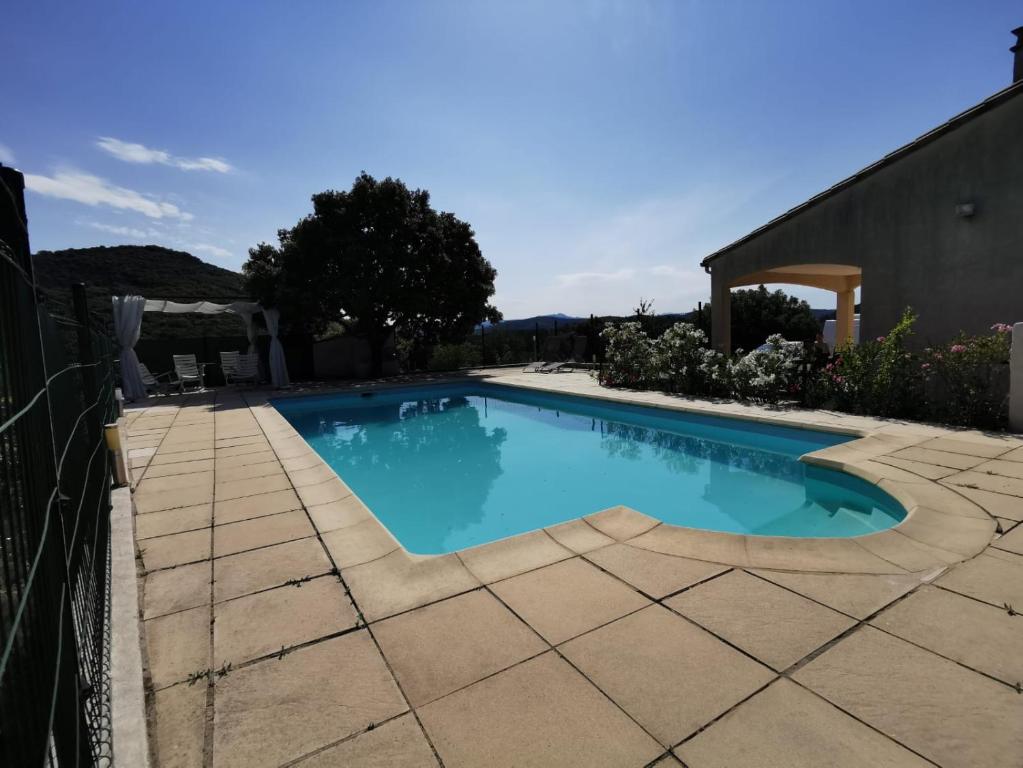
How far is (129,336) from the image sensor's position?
10172mm

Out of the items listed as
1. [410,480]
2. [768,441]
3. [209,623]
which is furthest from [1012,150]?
[209,623]

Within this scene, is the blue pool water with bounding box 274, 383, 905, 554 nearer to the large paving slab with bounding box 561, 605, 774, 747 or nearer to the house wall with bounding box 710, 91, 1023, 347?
the large paving slab with bounding box 561, 605, 774, 747

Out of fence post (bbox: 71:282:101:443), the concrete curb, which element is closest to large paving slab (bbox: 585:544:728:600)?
the concrete curb

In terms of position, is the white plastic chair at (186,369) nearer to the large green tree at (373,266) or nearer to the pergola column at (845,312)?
the large green tree at (373,266)

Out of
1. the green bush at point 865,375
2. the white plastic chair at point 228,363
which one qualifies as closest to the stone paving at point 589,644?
the green bush at point 865,375

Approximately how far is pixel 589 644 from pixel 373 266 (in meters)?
12.3

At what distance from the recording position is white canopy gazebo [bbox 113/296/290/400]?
1005 centimetres

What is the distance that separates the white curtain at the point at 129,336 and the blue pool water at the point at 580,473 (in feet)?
11.7

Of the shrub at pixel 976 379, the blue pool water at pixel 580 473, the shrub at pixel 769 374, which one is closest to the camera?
the blue pool water at pixel 580 473

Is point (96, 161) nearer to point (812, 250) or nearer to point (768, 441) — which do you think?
point (768, 441)

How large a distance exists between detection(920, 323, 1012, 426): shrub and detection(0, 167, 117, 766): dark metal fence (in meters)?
7.43

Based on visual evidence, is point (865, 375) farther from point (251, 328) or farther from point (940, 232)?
point (251, 328)

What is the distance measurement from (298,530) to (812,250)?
28.7 feet

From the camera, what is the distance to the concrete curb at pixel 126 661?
1.40m
